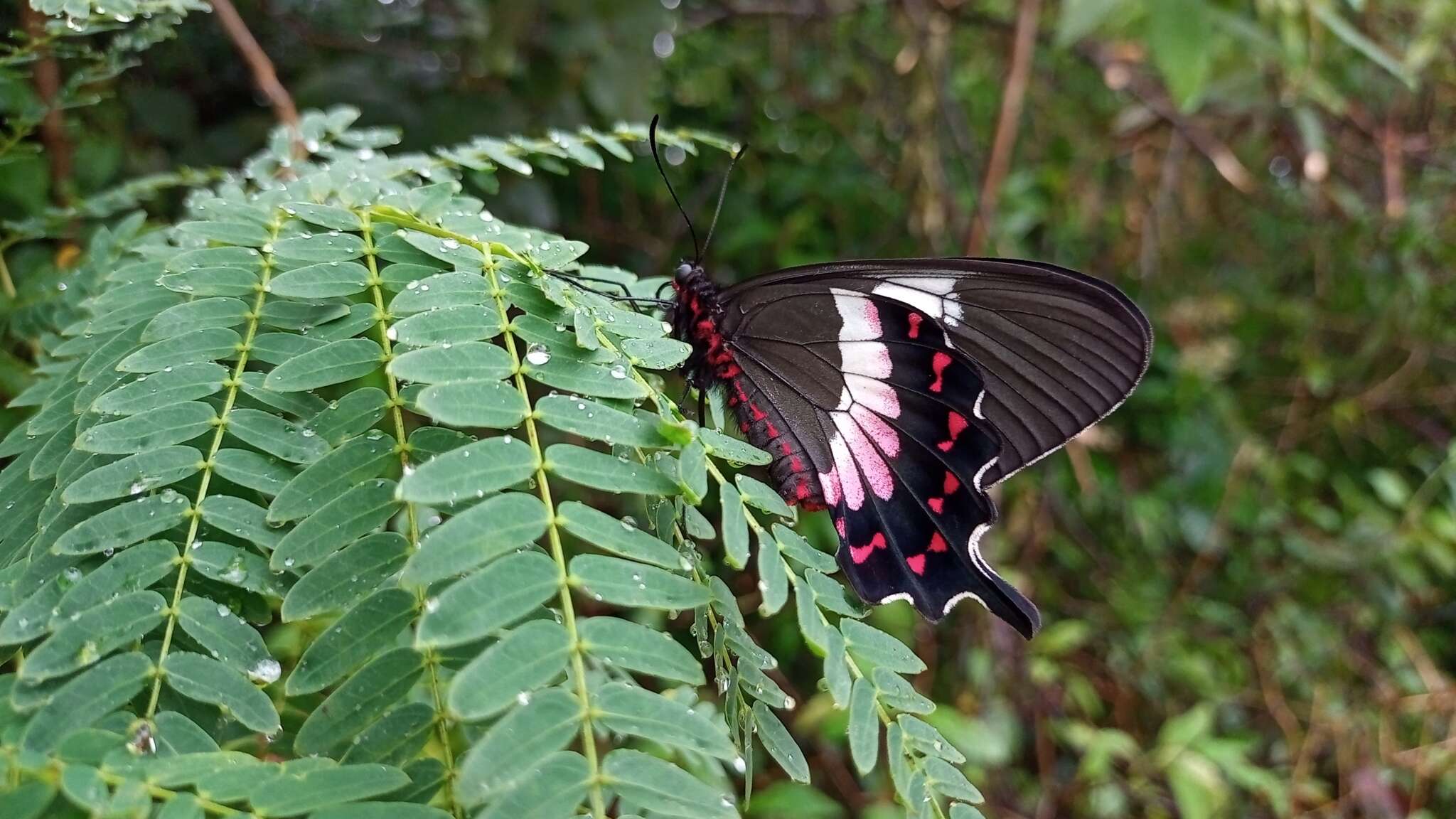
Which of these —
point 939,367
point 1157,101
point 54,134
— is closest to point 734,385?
point 939,367

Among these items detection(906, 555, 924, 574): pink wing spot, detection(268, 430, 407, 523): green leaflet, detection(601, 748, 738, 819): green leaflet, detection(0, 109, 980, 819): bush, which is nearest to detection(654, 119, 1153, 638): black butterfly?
detection(906, 555, 924, 574): pink wing spot

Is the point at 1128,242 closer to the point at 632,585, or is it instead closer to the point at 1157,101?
the point at 1157,101

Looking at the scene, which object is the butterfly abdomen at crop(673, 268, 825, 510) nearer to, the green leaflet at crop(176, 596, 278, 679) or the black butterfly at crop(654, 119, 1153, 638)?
the black butterfly at crop(654, 119, 1153, 638)

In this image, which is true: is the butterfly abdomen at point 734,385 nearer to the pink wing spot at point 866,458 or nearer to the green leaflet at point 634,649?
the pink wing spot at point 866,458

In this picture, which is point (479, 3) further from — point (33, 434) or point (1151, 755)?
point (1151, 755)

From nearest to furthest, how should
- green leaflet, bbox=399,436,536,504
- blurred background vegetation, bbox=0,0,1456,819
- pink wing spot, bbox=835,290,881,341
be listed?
1. green leaflet, bbox=399,436,536,504
2. pink wing spot, bbox=835,290,881,341
3. blurred background vegetation, bbox=0,0,1456,819

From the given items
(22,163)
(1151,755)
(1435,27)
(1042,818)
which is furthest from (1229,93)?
(22,163)
